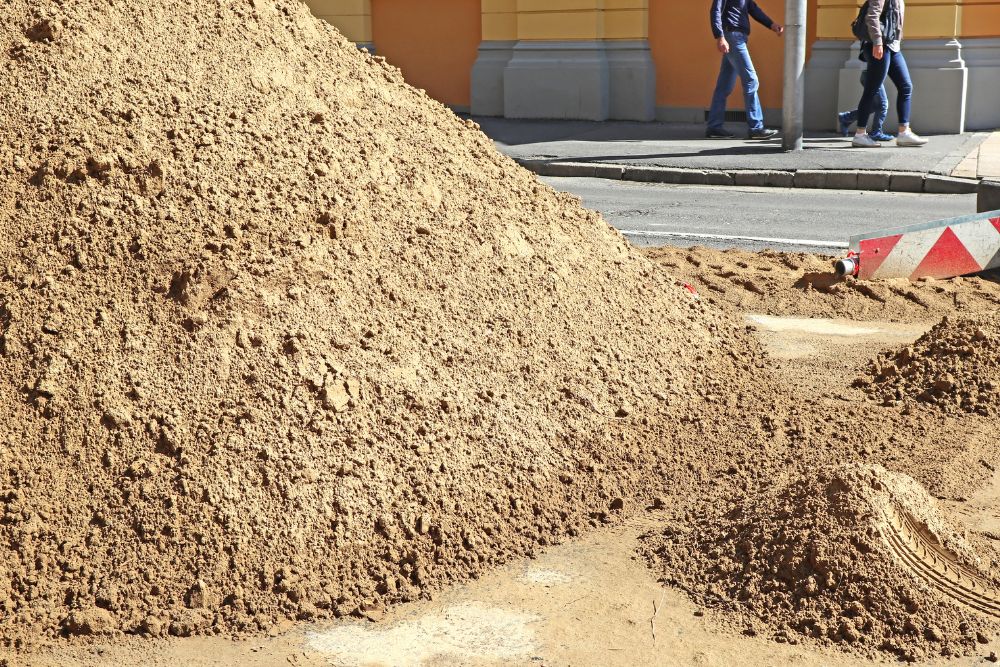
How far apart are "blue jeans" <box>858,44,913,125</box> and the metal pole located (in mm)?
732

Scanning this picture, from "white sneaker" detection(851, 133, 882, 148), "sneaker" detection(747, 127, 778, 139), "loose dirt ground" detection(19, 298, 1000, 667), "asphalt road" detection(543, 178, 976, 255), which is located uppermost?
"sneaker" detection(747, 127, 778, 139)

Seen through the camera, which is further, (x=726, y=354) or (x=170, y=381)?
(x=726, y=354)

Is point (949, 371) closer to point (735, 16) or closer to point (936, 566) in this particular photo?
point (936, 566)

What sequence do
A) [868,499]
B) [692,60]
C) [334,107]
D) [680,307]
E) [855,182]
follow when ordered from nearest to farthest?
[868,499]
[334,107]
[680,307]
[855,182]
[692,60]

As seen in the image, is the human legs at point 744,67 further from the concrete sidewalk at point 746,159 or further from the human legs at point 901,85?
the human legs at point 901,85

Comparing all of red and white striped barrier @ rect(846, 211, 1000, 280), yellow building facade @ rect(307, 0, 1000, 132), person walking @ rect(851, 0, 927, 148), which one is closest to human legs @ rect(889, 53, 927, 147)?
person walking @ rect(851, 0, 927, 148)

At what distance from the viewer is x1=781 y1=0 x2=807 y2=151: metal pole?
12.0 metres

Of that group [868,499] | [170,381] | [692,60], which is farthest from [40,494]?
[692,60]

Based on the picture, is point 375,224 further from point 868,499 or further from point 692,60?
point 692,60

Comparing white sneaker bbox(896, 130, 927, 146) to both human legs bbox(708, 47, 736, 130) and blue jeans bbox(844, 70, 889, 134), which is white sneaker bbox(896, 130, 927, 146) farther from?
human legs bbox(708, 47, 736, 130)

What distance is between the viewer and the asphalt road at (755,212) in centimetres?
893

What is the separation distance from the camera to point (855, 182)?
1128cm

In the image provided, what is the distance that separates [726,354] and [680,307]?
30 cm

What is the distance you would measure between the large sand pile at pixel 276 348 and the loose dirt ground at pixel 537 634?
10cm
